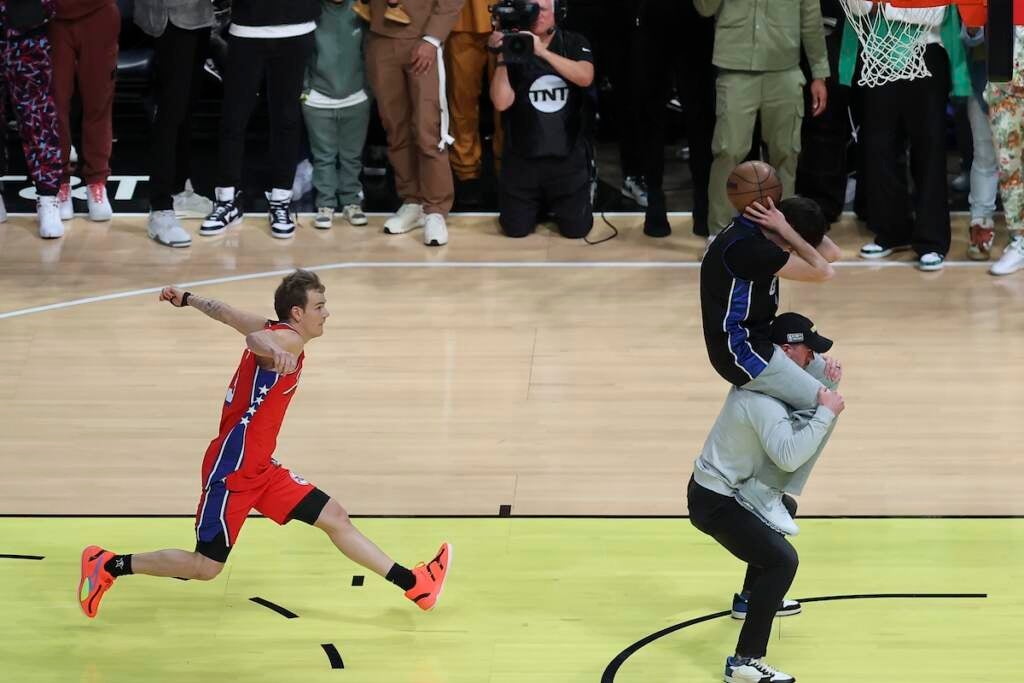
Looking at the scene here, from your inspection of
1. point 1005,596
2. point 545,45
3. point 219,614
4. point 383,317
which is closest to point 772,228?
point 1005,596

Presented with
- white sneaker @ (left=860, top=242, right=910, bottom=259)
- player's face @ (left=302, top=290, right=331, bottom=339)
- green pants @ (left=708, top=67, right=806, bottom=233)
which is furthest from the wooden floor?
player's face @ (left=302, top=290, right=331, bottom=339)

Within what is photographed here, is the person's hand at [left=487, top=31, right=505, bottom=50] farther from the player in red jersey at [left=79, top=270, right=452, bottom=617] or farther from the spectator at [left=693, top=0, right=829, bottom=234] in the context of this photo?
the player in red jersey at [left=79, top=270, right=452, bottom=617]

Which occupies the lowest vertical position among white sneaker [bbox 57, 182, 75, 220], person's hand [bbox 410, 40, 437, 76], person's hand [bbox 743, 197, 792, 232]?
white sneaker [bbox 57, 182, 75, 220]

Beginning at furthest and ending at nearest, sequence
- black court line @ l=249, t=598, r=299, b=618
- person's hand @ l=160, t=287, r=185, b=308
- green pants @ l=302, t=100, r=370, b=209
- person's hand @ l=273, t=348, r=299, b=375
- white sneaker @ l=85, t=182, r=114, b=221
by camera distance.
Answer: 1. white sneaker @ l=85, t=182, r=114, b=221
2. green pants @ l=302, t=100, r=370, b=209
3. black court line @ l=249, t=598, r=299, b=618
4. person's hand @ l=160, t=287, r=185, b=308
5. person's hand @ l=273, t=348, r=299, b=375

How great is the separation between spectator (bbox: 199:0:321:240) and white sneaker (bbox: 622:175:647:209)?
84.6 inches

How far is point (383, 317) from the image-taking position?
9078mm

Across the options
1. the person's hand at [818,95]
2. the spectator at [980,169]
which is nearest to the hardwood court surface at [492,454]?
the spectator at [980,169]

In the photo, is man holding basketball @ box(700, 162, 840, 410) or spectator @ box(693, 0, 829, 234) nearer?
man holding basketball @ box(700, 162, 840, 410)

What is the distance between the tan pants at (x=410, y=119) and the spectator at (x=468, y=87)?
1.28ft

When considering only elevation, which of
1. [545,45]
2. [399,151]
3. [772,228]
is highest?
[772,228]

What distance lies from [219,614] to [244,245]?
4.16 meters

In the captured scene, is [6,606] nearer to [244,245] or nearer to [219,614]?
[219,614]

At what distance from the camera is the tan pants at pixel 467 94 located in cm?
1033

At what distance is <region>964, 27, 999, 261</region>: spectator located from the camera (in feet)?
30.9
